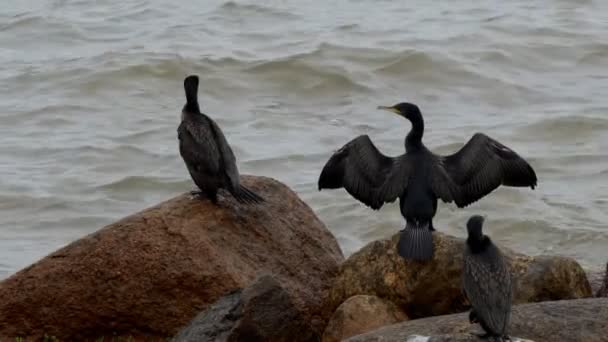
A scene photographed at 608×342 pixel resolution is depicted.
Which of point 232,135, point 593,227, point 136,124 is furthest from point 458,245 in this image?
point 136,124

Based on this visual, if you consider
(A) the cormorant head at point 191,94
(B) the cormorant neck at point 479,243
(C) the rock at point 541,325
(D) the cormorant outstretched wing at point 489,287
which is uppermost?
(A) the cormorant head at point 191,94

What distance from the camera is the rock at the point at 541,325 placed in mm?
7180

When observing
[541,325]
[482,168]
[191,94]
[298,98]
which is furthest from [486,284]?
[298,98]

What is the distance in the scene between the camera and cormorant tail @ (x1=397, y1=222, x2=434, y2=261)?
8.49 metres

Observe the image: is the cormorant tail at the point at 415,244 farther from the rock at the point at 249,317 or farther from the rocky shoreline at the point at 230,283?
the rock at the point at 249,317

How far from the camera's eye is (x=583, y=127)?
17.8 m

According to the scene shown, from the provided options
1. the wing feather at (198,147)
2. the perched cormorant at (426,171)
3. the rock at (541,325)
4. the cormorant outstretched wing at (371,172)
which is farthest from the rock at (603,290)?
the wing feather at (198,147)

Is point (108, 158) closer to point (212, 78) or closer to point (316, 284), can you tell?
point (212, 78)

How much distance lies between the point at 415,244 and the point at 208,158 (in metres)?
1.70

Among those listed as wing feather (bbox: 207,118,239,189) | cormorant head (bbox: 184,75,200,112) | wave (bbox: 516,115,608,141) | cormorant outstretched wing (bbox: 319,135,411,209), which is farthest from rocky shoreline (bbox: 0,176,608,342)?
wave (bbox: 516,115,608,141)

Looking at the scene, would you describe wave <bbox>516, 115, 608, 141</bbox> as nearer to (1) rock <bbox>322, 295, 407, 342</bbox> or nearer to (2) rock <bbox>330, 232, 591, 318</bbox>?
(2) rock <bbox>330, 232, 591, 318</bbox>

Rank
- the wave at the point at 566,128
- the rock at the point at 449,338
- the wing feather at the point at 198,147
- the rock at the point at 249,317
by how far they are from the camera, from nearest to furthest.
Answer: the rock at the point at 449,338
the rock at the point at 249,317
the wing feather at the point at 198,147
the wave at the point at 566,128

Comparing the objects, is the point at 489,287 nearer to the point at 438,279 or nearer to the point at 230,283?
the point at 438,279

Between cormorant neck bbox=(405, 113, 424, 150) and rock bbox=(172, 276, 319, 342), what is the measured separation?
1700mm
